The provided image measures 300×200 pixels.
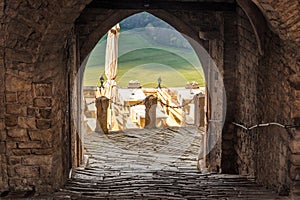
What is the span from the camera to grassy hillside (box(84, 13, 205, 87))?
22.6 meters

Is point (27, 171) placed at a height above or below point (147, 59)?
below

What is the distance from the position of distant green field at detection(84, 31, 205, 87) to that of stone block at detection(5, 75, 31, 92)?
16731 mm

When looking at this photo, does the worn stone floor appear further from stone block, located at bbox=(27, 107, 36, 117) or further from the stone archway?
the stone archway

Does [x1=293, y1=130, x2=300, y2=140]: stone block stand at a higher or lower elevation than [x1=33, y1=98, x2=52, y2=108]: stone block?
lower

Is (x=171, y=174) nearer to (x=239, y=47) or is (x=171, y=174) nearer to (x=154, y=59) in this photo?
(x=239, y=47)

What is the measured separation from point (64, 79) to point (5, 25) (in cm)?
140

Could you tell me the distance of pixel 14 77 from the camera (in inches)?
185

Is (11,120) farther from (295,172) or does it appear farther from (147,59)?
(147,59)

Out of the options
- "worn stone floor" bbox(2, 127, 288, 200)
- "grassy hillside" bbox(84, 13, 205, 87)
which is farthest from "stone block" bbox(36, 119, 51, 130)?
"grassy hillside" bbox(84, 13, 205, 87)

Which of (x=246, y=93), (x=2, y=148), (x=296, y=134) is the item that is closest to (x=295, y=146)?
(x=296, y=134)

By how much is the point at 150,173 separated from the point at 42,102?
2.75 m

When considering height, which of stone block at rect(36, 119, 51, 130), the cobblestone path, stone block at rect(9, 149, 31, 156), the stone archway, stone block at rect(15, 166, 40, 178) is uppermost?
the stone archway

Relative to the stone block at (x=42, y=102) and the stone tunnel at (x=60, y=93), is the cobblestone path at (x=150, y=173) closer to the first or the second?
the stone tunnel at (x=60, y=93)

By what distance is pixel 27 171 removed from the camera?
492cm
